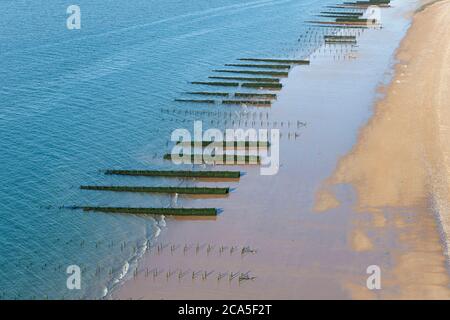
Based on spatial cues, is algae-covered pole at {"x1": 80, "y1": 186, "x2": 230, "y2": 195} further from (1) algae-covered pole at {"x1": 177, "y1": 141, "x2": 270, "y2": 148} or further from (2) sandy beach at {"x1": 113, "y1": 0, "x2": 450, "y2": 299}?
(1) algae-covered pole at {"x1": 177, "y1": 141, "x2": 270, "y2": 148}

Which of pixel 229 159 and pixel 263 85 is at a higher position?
pixel 263 85

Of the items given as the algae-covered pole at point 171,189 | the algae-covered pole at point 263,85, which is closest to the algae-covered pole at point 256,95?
the algae-covered pole at point 263,85

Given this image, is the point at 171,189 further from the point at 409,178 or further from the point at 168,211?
the point at 409,178

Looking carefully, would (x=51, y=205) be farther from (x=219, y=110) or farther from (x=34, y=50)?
(x=34, y=50)

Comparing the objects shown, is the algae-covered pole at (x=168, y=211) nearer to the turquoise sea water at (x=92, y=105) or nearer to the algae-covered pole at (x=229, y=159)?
the turquoise sea water at (x=92, y=105)

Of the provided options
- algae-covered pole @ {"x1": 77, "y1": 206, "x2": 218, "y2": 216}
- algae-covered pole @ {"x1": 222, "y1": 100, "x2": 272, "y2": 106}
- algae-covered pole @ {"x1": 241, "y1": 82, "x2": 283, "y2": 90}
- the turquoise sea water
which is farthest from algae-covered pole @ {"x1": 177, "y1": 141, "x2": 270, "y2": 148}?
algae-covered pole @ {"x1": 241, "y1": 82, "x2": 283, "y2": 90}

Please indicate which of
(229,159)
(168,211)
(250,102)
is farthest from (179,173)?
(250,102)
